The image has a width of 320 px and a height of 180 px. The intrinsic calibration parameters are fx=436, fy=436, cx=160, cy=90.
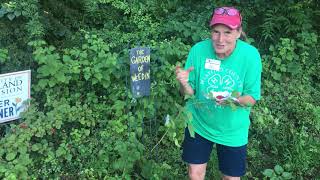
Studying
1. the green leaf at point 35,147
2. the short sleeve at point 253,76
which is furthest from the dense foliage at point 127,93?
the short sleeve at point 253,76

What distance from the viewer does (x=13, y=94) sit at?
3850 mm

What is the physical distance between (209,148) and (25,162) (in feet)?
4.86

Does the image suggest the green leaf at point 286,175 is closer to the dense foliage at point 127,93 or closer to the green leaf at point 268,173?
the dense foliage at point 127,93

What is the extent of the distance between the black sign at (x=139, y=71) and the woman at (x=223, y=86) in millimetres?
771

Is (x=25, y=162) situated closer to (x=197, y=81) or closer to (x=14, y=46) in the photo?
(x=197, y=81)

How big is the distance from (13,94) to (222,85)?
191cm

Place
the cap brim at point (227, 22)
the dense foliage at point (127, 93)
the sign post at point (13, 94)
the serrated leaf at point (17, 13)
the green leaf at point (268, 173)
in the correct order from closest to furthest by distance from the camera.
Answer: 1. the cap brim at point (227, 22)
2. the sign post at point (13, 94)
3. the dense foliage at point (127, 93)
4. the green leaf at point (268, 173)
5. the serrated leaf at point (17, 13)

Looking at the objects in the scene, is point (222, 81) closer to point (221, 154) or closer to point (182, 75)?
point (182, 75)

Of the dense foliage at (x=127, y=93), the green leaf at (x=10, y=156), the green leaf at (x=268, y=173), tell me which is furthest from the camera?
the green leaf at (x=268, y=173)

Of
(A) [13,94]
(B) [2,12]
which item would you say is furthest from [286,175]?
(B) [2,12]

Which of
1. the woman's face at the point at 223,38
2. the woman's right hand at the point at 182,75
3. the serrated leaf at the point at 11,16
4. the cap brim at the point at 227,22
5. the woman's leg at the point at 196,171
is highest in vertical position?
the serrated leaf at the point at 11,16

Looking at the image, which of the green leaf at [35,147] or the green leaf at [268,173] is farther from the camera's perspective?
the green leaf at [268,173]

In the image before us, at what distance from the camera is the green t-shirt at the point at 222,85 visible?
9.79 feet

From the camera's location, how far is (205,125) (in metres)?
3.20
